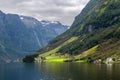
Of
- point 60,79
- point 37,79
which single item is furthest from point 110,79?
point 37,79

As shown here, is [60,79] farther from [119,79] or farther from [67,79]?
[119,79]

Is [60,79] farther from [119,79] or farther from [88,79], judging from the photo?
[119,79]

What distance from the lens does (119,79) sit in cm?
16175

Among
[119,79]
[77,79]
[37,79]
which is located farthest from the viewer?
[37,79]

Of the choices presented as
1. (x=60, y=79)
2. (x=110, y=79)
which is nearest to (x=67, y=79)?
(x=60, y=79)

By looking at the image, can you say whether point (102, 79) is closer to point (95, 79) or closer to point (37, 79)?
point (95, 79)

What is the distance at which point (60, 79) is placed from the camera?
184000mm

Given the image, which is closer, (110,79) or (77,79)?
(110,79)

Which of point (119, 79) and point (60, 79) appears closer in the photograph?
point (119, 79)

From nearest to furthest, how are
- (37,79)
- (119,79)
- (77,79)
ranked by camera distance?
(119,79)
(77,79)
(37,79)

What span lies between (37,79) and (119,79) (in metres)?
57.4

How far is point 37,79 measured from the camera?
197000 millimetres

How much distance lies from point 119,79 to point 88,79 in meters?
18.2

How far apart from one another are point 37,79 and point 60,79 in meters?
19.6
